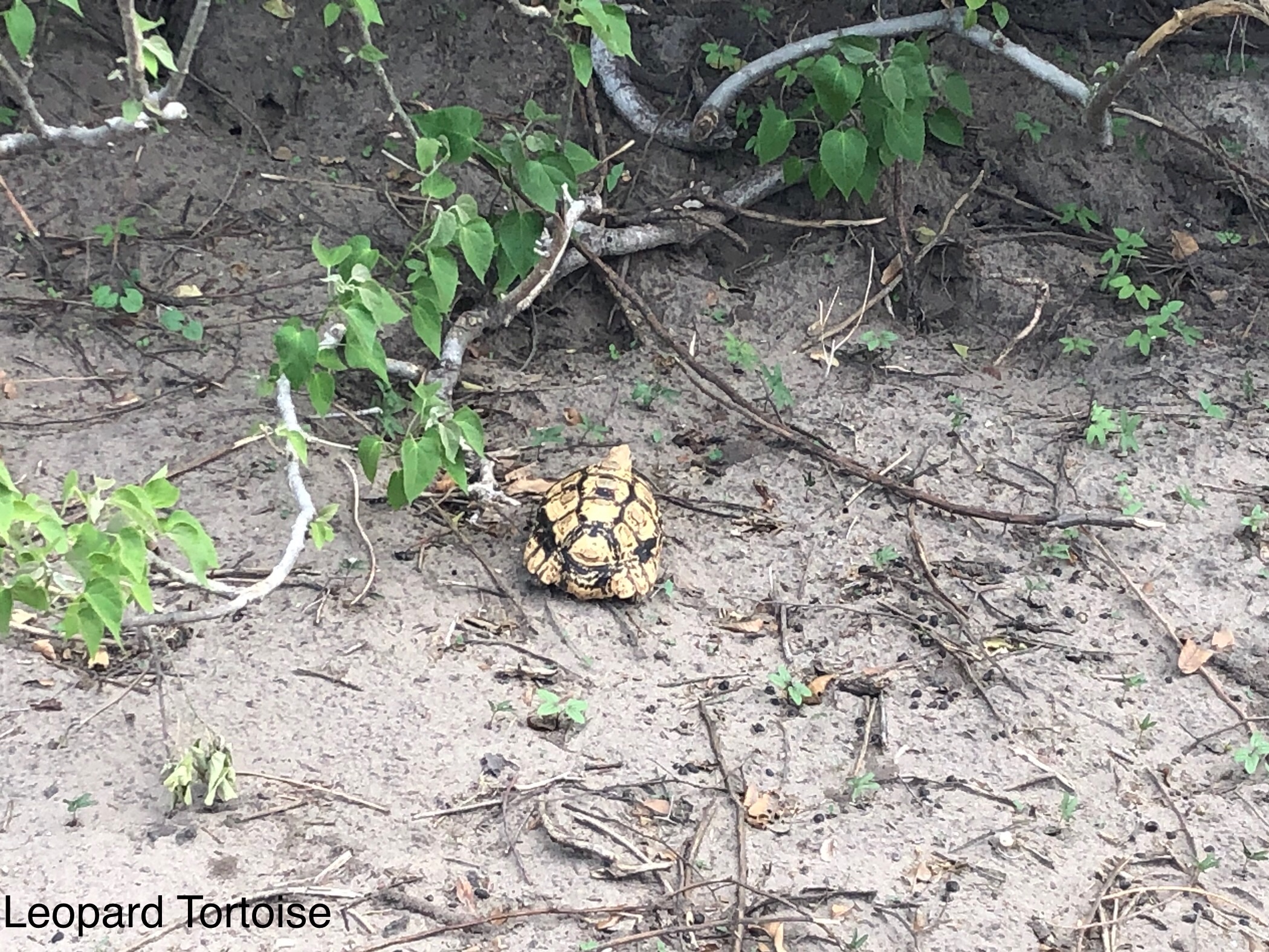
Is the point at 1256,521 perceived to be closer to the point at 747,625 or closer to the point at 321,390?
the point at 747,625

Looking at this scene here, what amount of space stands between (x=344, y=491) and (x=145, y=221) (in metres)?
1.84

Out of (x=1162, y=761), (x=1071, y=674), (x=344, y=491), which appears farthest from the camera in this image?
(x=344, y=491)

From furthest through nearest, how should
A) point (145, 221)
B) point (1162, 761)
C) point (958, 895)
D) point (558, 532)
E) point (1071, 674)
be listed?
point (145, 221) → point (558, 532) → point (1071, 674) → point (1162, 761) → point (958, 895)

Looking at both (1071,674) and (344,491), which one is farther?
(344,491)

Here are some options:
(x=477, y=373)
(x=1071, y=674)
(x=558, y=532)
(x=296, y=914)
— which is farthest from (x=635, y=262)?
(x=296, y=914)

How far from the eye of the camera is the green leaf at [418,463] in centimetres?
299

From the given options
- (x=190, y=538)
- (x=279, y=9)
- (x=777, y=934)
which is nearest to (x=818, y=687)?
(x=777, y=934)

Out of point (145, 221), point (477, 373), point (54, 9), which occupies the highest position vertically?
point (54, 9)

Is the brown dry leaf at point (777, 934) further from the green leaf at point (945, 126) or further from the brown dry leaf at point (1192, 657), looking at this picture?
the green leaf at point (945, 126)

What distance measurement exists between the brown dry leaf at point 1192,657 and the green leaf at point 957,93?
2123mm

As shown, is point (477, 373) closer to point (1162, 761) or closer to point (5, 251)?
point (5, 251)

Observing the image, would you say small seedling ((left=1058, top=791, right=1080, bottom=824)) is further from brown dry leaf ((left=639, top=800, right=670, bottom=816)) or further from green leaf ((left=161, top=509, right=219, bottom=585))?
green leaf ((left=161, top=509, right=219, bottom=585))

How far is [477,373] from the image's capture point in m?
4.40

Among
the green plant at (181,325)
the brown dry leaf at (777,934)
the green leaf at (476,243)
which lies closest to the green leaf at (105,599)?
the green leaf at (476,243)
